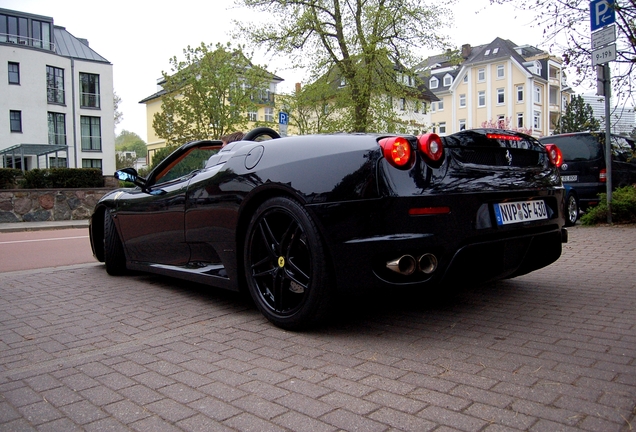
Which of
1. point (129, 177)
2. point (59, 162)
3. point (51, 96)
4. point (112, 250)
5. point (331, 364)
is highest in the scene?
point (51, 96)

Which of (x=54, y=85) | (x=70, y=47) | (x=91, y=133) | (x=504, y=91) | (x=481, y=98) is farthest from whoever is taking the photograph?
(x=481, y=98)

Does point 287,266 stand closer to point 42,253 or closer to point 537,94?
point 42,253

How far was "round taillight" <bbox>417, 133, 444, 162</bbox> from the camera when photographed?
3.00 m

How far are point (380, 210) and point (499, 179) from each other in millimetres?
848

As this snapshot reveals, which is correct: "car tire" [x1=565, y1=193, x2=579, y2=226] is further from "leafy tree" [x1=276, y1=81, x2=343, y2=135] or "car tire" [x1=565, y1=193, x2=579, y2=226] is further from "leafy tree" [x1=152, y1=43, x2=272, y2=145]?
"leafy tree" [x1=152, y1=43, x2=272, y2=145]

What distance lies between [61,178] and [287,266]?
1745cm

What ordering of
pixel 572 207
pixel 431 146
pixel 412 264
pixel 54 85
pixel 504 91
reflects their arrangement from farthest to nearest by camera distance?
pixel 504 91 < pixel 54 85 < pixel 572 207 < pixel 431 146 < pixel 412 264

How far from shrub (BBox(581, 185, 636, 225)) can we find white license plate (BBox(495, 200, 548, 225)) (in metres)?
6.66

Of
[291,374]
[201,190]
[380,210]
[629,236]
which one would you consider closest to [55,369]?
[291,374]

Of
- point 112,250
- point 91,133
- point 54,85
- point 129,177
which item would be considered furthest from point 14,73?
point 129,177

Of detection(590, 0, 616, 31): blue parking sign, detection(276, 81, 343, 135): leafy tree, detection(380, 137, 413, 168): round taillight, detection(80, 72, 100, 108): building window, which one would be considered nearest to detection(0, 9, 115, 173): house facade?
detection(80, 72, 100, 108): building window

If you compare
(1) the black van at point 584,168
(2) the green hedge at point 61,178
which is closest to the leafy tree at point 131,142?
(2) the green hedge at point 61,178

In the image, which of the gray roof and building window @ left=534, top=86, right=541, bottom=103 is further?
building window @ left=534, top=86, right=541, bottom=103

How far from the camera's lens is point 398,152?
2.97 metres
